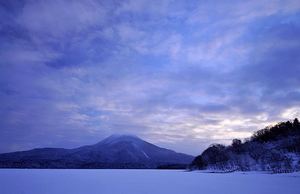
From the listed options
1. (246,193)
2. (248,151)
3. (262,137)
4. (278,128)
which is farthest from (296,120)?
(246,193)

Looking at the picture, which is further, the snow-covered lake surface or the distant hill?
the distant hill

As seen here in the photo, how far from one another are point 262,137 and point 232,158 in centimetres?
4776

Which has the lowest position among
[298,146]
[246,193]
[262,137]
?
[246,193]

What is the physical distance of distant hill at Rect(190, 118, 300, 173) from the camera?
10922 centimetres

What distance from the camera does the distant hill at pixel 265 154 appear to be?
358 feet

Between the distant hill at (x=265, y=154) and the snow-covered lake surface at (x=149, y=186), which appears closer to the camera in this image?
the snow-covered lake surface at (x=149, y=186)

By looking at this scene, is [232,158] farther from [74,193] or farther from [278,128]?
[74,193]

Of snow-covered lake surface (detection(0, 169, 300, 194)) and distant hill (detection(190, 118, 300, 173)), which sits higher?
distant hill (detection(190, 118, 300, 173))

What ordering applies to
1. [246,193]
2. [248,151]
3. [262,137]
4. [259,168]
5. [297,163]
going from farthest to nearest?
[262,137] < [248,151] < [259,168] < [297,163] < [246,193]

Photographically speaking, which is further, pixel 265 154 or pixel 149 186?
pixel 265 154

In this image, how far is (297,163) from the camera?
105 m

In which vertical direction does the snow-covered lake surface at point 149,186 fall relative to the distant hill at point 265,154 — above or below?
below

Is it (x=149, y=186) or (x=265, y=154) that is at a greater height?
(x=265, y=154)

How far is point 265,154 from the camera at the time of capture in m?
119
